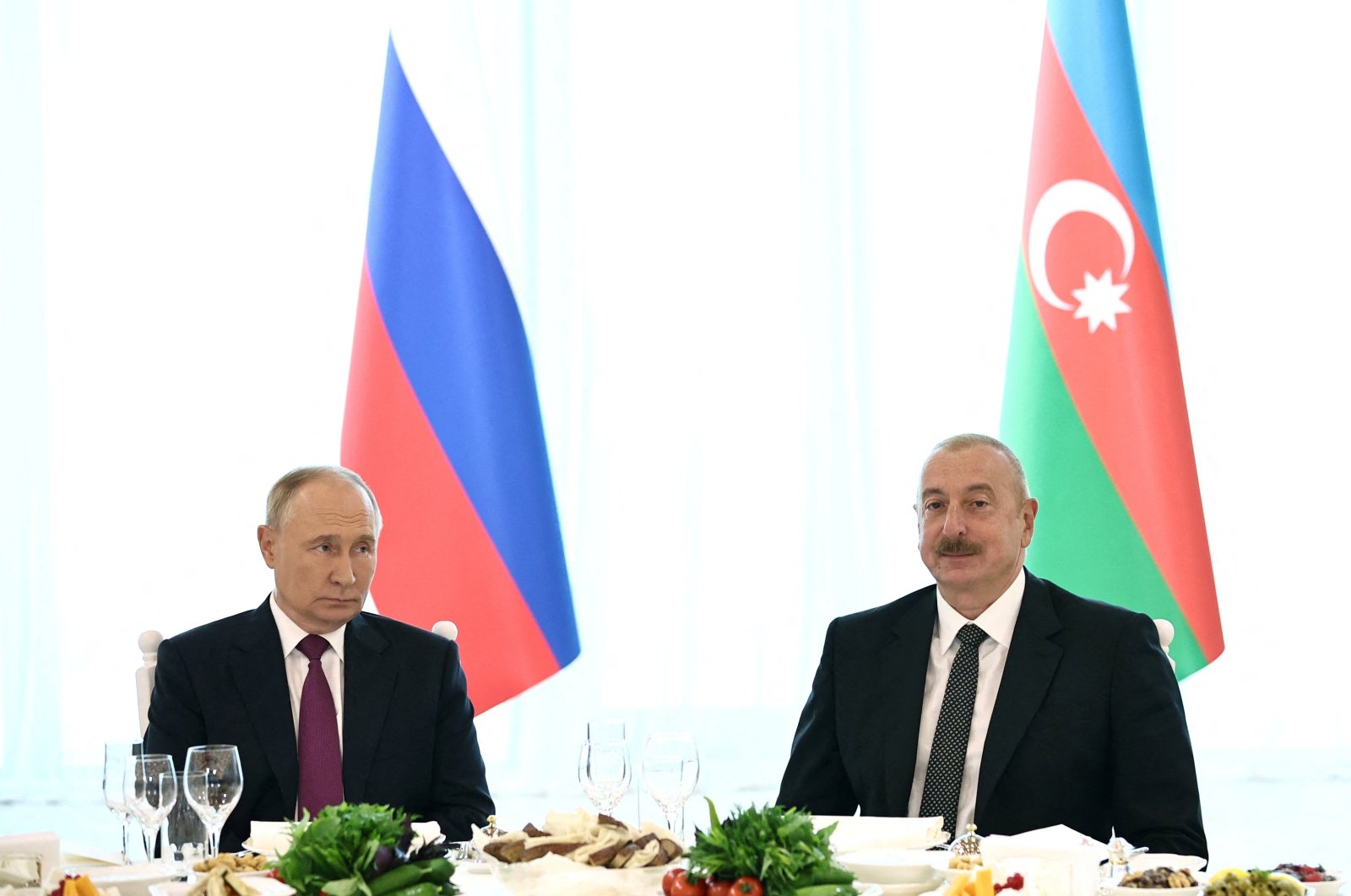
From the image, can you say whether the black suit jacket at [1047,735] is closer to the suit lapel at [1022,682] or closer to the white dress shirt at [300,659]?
the suit lapel at [1022,682]

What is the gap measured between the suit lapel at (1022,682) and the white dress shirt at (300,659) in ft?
4.54

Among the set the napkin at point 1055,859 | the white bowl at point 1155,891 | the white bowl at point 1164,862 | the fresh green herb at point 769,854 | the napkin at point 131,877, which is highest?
the fresh green herb at point 769,854

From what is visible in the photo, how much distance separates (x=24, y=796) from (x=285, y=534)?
2.99m

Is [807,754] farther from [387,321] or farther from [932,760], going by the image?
[387,321]

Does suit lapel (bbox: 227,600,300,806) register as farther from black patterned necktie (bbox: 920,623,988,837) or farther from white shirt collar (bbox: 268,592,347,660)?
black patterned necktie (bbox: 920,623,988,837)

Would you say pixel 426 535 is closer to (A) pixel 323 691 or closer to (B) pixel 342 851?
(A) pixel 323 691

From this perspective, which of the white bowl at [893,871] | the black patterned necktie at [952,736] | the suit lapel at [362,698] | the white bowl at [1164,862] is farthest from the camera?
the suit lapel at [362,698]

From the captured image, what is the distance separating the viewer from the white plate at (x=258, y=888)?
5.93ft

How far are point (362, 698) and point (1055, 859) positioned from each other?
170 centimetres

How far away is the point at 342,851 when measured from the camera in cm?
184

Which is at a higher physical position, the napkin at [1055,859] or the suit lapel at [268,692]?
the suit lapel at [268,692]

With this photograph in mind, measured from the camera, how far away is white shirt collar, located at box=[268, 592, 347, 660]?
3299 mm

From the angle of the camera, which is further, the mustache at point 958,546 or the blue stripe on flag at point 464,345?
the blue stripe on flag at point 464,345

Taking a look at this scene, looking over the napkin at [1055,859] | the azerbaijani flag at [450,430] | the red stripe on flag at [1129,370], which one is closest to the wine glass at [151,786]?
the napkin at [1055,859]
